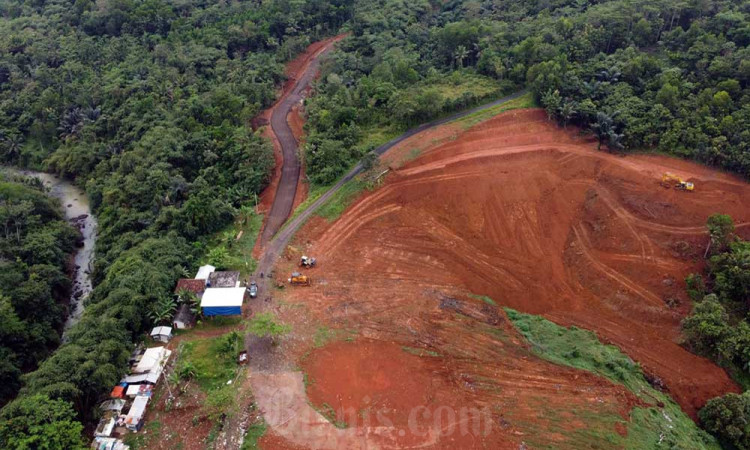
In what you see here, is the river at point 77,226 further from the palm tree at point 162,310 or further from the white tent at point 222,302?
the white tent at point 222,302

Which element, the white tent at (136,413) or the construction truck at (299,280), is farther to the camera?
the construction truck at (299,280)

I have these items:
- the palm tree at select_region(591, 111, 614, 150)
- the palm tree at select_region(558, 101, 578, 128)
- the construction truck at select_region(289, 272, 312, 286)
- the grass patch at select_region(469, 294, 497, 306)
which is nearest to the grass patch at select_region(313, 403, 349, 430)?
the construction truck at select_region(289, 272, 312, 286)

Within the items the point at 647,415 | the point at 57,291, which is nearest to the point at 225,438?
the point at 647,415

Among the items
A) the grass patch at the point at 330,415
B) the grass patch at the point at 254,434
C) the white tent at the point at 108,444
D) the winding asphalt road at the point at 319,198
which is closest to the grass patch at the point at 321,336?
the grass patch at the point at 330,415

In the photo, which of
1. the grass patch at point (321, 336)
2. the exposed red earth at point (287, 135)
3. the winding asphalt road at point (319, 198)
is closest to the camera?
the grass patch at point (321, 336)

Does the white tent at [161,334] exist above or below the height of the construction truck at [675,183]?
below

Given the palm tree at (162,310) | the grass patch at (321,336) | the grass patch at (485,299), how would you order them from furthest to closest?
1. the grass patch at (485,299)
2. the palm tree at (162,310)
3. the grass patch at (321,336)

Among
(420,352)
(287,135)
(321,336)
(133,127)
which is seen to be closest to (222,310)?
(321,336)
